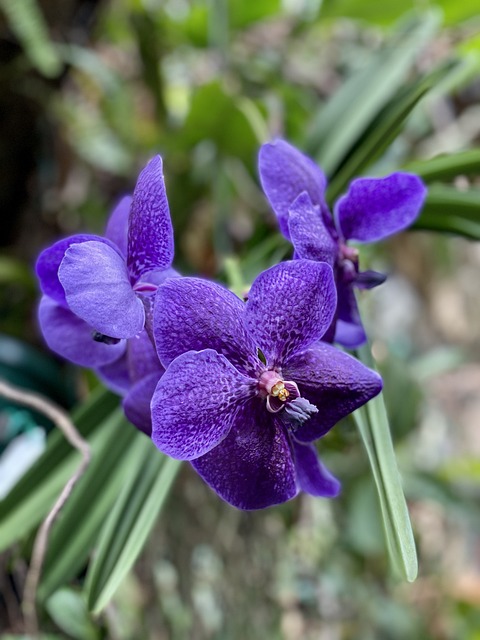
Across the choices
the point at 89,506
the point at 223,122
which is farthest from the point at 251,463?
the point at 223,122

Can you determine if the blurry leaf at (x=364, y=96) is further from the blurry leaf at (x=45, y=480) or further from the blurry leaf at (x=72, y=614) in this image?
the blurry leaf at (x=72, y=614)

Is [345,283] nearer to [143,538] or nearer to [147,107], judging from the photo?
[143,538]

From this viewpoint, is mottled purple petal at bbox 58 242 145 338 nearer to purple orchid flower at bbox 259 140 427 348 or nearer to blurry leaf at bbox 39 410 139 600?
purple orchid flower at bbox 259 140 427 348

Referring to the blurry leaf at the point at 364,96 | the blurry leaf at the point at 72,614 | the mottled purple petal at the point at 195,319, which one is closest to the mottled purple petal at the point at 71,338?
the mottled purple petal at the point at 195,319

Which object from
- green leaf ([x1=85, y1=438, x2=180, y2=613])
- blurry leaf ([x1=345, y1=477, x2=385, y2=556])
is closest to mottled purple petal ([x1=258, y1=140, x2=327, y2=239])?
green leaf ([x1=85, y1=438, x2=180, y2=613])

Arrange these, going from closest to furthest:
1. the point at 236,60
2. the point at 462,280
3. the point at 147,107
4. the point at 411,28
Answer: the point at 411,28
the point at 236,60
the point at 147,107
the point at 462,280

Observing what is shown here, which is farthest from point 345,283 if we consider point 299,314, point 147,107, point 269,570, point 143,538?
point 147,107

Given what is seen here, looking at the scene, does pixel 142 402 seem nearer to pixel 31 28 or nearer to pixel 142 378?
pixel 142 378
